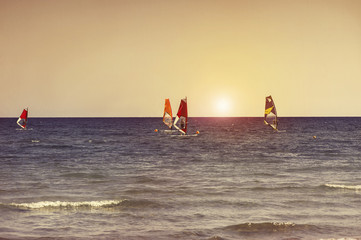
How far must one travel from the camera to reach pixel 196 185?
29.6 metres

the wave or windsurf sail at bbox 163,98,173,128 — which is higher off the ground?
windsurf sail at bbox 163,98,173,128

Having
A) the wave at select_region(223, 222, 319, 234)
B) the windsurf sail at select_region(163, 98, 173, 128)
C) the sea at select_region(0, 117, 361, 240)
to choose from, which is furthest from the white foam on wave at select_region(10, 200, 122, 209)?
the windsurf sail at select_region(163, 98, 173, 128)

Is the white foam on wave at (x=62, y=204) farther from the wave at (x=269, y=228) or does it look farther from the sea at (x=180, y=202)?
the wave at (x=269, y=228)

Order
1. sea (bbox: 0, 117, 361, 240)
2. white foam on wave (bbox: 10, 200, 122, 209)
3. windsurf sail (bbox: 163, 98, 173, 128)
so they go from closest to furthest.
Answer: sea (bbox: 0, 117, 361, 240) < white foam on wave (bbox: 10, 200, 122, 209) < windsurf sail (bbox: 163, 98, 173, 128)

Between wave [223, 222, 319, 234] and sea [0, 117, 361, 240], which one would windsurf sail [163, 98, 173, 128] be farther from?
wave [223, 222, 319, 234]

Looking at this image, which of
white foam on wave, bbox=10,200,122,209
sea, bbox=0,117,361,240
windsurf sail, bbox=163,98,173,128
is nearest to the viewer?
sea, bbox=0,117,361,240

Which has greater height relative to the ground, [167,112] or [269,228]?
[167,112]

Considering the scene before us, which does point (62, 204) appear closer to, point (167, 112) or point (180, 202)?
point (180, 202)

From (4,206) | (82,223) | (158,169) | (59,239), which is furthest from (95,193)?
(158,169)

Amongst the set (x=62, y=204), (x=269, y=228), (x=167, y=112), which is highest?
(x=167, y=112)

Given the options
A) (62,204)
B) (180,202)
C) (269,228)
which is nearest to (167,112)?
(180,202)

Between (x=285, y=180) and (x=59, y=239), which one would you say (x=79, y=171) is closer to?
(x=285, y=180)

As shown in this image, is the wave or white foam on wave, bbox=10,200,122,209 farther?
white foam on wave, bbox=10,200,122,209

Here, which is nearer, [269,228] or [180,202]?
[269,228]
